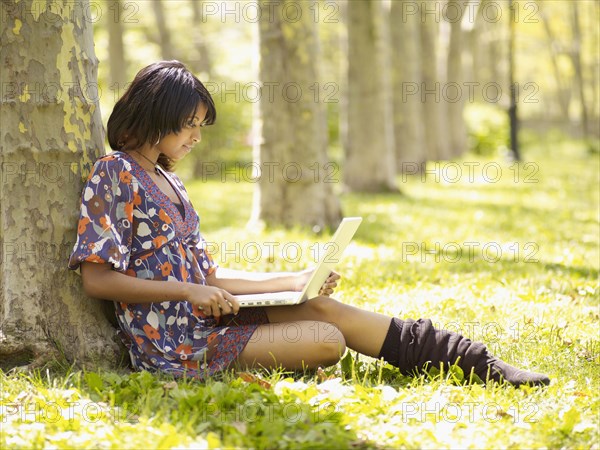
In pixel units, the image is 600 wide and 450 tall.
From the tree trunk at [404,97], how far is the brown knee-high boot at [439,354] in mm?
14107

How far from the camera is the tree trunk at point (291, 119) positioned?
8.67 meters

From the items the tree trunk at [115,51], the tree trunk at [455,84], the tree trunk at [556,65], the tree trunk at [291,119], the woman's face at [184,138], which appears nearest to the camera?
the woman's face at [184,138]

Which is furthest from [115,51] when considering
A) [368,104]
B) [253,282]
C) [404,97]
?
[253,282]

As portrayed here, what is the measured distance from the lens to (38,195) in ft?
12.0

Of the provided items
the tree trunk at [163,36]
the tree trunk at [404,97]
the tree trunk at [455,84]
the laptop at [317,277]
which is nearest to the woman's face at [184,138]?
the laptop at [317,277]

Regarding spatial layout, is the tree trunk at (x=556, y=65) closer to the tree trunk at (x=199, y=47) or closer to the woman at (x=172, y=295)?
the tree trunk at (x=199, y=47)

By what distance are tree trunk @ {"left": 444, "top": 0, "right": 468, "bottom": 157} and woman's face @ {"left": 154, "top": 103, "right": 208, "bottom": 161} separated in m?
20.7

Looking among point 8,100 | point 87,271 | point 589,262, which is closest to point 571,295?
point 589,262

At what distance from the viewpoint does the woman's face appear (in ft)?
12.0

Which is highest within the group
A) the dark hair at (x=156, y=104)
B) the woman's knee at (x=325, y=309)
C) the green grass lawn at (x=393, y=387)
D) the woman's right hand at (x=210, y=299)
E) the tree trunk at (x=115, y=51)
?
the tree trunk at (x=115, y=51)

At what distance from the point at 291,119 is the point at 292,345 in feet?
17.6

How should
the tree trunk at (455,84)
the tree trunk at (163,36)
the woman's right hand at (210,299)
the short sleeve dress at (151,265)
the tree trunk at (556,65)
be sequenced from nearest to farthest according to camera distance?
the woman's right hand at (210,299) → the short sleeve dress at (151,265) → the tree trunk at (163,36) → the tree trunk at (455,84) → the tree trunk at (556,65)

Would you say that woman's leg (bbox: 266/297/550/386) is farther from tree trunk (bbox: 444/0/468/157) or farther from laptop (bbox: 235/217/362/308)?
tree trunk (bbox: 444/0/468/157)

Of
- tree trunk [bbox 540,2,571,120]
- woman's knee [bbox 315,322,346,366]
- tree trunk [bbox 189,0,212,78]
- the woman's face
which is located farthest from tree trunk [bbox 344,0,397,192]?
tree trunk [bbox 540,2,571,120]
